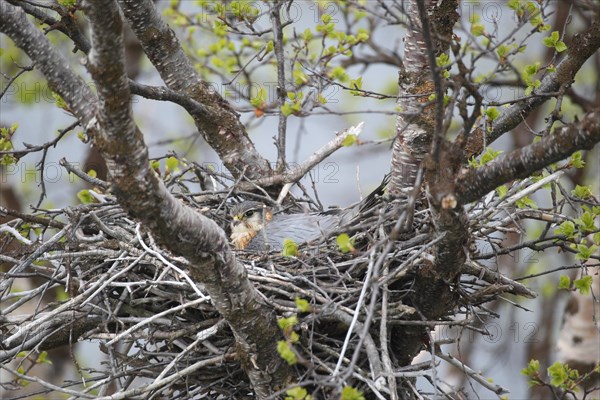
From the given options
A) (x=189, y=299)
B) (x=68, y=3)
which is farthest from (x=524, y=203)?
(x=68, y=3)

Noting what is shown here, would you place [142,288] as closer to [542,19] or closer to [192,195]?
[192,195]

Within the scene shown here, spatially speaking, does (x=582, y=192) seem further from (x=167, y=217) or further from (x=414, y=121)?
(x=167, y=217)

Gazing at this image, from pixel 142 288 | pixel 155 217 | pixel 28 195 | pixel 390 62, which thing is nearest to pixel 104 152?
pixel 155 217

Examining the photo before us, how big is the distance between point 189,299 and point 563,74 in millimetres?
2375

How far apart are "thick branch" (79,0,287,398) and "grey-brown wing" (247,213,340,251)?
4.22ft

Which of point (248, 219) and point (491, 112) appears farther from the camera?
point (248, 219)

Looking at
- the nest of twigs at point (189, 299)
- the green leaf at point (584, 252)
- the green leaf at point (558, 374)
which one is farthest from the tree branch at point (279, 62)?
the green leaf at point (558, 374)

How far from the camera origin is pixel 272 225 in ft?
18.1

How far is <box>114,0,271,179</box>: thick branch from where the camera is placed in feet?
16.8

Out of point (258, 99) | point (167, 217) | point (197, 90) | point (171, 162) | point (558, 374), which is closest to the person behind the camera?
point (167, 217)

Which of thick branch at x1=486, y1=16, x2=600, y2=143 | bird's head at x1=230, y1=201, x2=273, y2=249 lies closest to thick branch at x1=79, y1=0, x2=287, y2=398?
bird's head at x1=230, y1=201, x2=273, y2=249

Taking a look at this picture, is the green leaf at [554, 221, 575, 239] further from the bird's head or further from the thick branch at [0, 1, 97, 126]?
the thick branch at [0, 1, 97, 126]

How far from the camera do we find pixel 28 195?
9906 millimetres

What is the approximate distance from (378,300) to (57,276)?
71.0 inches
